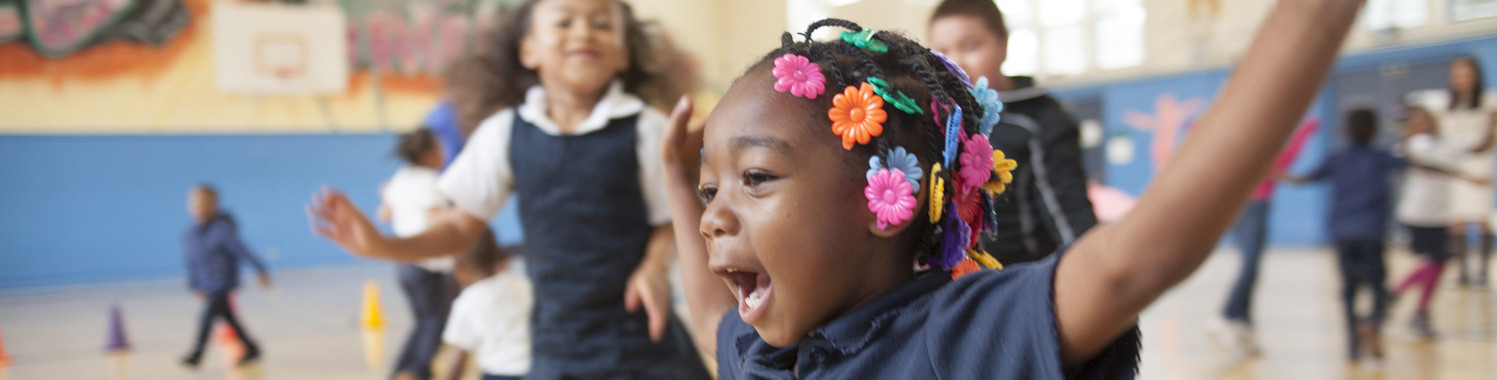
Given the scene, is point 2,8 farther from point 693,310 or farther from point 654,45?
point 693,310

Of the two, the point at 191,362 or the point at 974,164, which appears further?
the point at 191,362

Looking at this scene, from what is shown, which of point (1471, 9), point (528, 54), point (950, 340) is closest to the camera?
point (950, 340)

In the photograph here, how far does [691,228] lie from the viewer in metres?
1.38

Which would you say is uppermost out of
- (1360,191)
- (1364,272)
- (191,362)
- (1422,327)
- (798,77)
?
(798,77)

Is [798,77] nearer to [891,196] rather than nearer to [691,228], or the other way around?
[891,196]

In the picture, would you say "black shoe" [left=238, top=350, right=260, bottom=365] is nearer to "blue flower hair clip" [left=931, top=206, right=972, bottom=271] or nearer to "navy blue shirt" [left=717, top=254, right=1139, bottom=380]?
"navy blue shirt" [left=717, top=254, right=1139, bottom=380]

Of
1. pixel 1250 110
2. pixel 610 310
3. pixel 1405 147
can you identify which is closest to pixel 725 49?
pixel 1405 147

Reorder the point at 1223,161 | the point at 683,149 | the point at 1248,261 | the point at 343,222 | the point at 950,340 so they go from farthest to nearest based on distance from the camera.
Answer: the point at 1248,261 < the point at 343,222 < the point at 683,149 < the point at 950,340 < the point at 1223,161

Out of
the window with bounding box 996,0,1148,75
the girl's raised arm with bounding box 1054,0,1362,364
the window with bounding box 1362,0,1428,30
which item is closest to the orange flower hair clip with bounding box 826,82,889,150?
the girl's raised arm with bounding box 1054,0,1362,364

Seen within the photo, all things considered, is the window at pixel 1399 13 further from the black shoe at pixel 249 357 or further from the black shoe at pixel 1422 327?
the black shoe at pixel 249 357

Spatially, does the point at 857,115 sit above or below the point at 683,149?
above

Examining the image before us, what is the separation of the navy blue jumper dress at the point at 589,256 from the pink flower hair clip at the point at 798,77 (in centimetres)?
132

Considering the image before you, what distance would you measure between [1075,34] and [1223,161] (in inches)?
562

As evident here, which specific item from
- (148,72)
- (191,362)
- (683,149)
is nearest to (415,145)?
(191,362)
